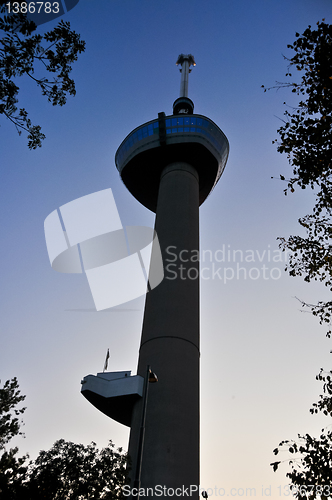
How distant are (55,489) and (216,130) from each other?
116ft

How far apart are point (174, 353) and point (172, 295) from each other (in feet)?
15.9

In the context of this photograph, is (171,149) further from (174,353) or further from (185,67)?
(174,353)

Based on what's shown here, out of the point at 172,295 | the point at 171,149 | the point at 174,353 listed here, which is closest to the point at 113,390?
the point at 174,353

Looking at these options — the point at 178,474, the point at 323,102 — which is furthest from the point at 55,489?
the point at 323,102

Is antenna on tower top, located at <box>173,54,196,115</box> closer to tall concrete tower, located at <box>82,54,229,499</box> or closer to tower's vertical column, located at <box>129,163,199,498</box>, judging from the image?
tall concrete tower, located at <box>82,54,229,499</box>

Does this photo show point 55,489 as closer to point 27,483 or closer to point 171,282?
point 27,483

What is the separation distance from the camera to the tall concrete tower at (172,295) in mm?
22906

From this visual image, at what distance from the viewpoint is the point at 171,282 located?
100 feet

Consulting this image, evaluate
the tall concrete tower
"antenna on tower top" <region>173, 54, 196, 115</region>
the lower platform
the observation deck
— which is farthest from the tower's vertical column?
"antenna on tower top" <region>173, 54, 196, 115</region>

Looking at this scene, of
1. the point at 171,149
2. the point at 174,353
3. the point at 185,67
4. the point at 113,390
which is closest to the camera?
the point at 113,390

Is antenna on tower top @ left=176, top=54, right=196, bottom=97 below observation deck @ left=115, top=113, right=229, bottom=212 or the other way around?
the other way around

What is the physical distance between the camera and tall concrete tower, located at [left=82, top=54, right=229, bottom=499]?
75.2 ft

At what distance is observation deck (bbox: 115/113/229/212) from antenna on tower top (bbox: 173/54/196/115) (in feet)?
20.6

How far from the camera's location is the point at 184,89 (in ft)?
165
